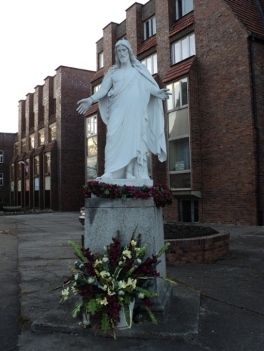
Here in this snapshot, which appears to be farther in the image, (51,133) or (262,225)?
(51,133)

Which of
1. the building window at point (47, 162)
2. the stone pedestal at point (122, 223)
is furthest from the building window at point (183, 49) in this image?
the building window at point (47, 162)

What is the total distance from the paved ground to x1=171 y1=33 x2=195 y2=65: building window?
41.0 ft

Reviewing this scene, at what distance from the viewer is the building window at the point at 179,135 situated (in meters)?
17.1

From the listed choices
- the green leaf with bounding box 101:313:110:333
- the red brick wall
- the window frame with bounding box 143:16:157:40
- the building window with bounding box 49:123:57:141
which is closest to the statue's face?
the green leaf with bounding box 101:313:110:333

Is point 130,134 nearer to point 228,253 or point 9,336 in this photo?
point 9,336

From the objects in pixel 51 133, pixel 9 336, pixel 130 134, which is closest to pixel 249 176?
pixel 130 134

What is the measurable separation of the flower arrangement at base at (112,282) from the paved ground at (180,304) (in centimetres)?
23

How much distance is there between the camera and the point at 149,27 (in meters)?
21.6

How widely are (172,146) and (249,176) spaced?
492 centimetres

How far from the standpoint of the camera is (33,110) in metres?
39.1

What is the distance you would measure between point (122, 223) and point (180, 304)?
4.12ft

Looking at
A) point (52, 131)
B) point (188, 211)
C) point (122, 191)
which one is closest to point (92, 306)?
point (122, 191)

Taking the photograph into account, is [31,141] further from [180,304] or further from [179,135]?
[180,304]

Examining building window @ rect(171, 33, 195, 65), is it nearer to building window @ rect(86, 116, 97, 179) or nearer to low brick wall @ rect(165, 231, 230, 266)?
building window @ rect(86, 116, 97, 179)
